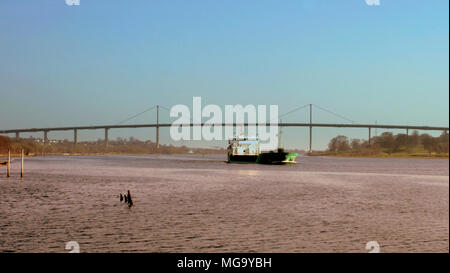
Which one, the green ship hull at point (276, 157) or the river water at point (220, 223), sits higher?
the green ship hull at point (276, 157)

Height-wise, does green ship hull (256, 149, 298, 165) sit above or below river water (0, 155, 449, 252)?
above

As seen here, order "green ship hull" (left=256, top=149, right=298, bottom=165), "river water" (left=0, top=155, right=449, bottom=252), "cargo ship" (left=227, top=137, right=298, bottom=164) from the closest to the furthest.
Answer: "river water" (left=0, top=155, right=449, bottom=252) → "green ship hull" (left=256, top=149, right=298, bottom=165) → "cargo ship" (left=227, top=137, right=298, bottom=164)

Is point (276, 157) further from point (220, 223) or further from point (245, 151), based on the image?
point (220, 223)

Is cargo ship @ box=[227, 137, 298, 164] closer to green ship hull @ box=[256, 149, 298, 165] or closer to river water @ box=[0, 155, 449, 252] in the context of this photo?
green ship hull @ box=[256, 149, 298, 165]

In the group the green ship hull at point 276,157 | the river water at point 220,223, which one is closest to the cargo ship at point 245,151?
the green ship hull at point 276,157

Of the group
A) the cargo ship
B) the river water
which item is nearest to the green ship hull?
the cargo ship

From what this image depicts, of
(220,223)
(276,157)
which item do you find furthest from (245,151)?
(220,223)

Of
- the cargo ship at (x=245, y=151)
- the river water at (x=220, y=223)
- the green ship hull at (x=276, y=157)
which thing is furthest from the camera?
the cargo ship at (x=245, y=151)

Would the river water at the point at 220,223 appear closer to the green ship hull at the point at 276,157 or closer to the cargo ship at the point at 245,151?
the green ship hull at the point at 276,157

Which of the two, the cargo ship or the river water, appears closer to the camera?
the river water

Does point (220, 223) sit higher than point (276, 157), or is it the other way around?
point (276, 157)
